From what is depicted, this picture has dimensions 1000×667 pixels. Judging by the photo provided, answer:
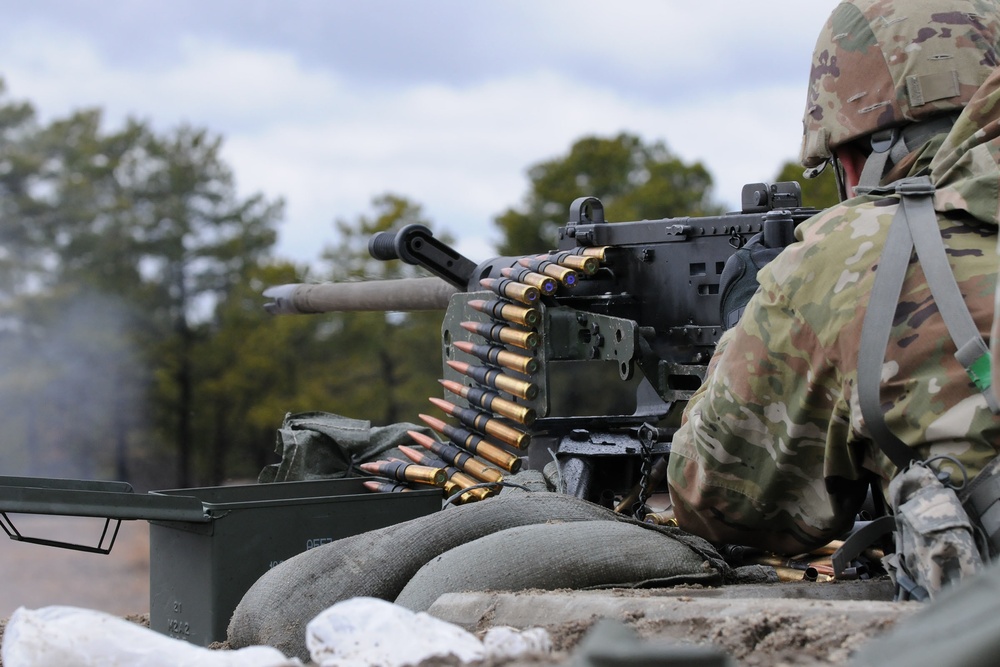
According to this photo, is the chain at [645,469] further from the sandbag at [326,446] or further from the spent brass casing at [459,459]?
the sandbag at [326,446]

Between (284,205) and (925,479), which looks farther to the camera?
(284,205)

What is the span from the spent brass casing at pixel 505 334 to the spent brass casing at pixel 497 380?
139 mm

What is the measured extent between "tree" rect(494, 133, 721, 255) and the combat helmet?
16783mm

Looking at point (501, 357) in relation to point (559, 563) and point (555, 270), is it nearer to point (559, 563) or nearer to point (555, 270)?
point (555, 270)

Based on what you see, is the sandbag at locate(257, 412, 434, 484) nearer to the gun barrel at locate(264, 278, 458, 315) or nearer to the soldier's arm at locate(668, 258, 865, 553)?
the gun barrel at locate(264, 278, 458, 315)

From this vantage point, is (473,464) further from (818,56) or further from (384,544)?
(818,56)

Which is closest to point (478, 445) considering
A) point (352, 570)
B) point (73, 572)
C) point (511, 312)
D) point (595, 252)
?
point (511, 312)

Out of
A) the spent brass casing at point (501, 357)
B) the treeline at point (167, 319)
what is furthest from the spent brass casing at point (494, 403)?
the treeline at point (167, 319)

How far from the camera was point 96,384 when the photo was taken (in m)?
19.9

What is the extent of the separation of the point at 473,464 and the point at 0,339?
15.5m

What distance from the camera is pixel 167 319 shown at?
66.7 feet

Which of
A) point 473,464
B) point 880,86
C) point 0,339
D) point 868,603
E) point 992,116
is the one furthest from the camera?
point 0,339

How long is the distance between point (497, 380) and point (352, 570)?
1873 mm

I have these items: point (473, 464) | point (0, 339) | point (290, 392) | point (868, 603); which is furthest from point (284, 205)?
point (868, 603)
